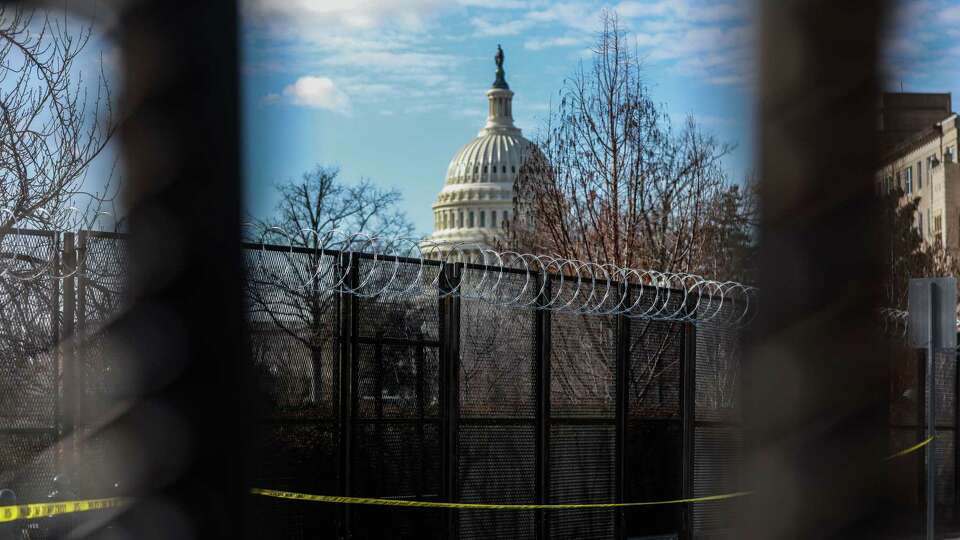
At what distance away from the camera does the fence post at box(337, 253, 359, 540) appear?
730 centimetres

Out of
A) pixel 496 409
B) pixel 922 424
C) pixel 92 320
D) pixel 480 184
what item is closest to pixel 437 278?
pixel 496 409

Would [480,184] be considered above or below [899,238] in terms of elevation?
above

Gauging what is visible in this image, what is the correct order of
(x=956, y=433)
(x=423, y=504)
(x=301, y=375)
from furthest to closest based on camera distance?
(x=956, y=433) → (x=423, y=504) → (x=301, y=375)

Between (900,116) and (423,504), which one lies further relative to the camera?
(423,504)

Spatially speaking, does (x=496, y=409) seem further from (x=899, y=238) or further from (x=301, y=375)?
(x=899, y=238)

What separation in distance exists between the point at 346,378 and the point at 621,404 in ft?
11.5

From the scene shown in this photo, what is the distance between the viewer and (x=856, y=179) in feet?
3.85

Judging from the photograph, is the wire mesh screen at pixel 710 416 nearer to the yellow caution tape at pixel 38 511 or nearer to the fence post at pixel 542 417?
the fence post at pixel 542 417

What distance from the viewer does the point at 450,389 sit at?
8.27 m

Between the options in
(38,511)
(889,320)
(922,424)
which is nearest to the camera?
(889,320)

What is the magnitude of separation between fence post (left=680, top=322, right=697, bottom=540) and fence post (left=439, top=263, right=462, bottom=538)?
3514 millimetres

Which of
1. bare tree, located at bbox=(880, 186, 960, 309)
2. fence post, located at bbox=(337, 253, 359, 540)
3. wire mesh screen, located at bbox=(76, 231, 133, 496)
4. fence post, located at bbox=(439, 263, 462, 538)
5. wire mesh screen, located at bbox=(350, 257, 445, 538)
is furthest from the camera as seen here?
fence post, located at bbox=(439, 263, 462, 538)

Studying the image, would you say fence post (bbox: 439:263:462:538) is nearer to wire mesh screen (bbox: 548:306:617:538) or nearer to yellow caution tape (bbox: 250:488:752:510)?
Answer: yellow caution tape (bbox: 250:488:752:510)

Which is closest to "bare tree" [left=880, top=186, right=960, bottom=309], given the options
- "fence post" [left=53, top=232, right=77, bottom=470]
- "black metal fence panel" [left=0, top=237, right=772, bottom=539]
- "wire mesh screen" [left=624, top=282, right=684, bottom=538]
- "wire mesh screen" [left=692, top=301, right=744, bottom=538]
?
"black metal fence panel" [left=0, top=237, right=772, bottom=539]
